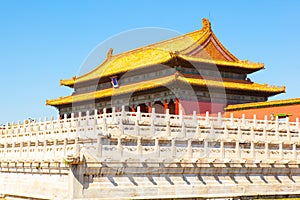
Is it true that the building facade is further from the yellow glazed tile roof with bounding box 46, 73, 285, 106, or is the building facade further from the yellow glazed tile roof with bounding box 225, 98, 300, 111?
the yellow glazed tile roof with bounding box 225, 98, 300, 111

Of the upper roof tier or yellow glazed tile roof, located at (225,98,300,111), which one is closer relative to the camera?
yellow glazed tile roof, located at (225,98,300,111)

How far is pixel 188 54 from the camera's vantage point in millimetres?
39062

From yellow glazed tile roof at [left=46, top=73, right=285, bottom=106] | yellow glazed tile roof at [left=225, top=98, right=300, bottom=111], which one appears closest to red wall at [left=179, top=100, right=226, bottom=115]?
yellow glazed tile roof at [left=225, top=98, right=300, bottom=111]

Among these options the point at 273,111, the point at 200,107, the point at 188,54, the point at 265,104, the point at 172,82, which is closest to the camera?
the point at 273,111

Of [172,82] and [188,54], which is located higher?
[188,54]

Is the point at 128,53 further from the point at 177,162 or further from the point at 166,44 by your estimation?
the point at 177,162

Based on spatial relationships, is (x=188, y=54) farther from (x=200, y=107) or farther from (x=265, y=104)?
(x=265, y=104)

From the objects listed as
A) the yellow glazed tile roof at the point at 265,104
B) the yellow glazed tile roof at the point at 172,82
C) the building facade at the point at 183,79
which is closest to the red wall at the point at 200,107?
the building facade at the point at 183,79

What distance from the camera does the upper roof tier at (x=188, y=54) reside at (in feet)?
128

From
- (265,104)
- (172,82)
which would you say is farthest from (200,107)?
(265,104)

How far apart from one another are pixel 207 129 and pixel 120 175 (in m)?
6.39

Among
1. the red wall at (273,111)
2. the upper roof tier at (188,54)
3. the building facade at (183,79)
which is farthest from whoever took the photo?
the upper roof tier at (188,54)

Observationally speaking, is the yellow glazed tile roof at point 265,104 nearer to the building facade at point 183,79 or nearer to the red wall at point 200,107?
the red wall at point 200,107

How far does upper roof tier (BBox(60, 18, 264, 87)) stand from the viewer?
39156 millimetres
